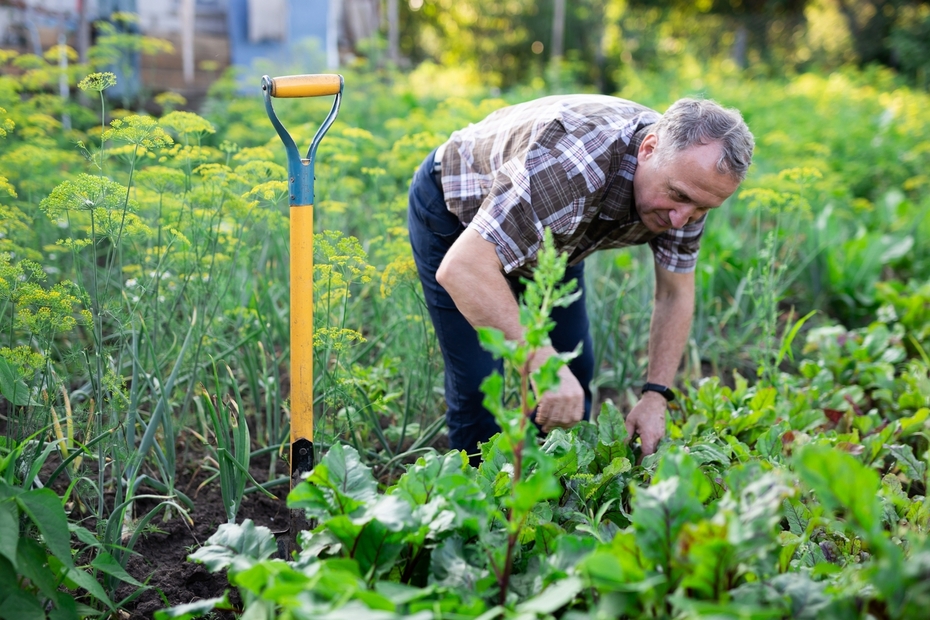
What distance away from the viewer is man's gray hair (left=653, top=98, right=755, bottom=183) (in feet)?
5.85

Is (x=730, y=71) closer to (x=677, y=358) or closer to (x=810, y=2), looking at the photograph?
(x=810, y=2)

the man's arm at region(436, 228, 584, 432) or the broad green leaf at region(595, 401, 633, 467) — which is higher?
the man's arm at region(436, 228, 584, 432)

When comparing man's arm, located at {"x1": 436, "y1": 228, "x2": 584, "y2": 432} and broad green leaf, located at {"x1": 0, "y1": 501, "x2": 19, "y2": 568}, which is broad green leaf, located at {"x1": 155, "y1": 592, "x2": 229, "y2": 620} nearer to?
broad green leaf, located at {"x1": 0, "y1": 501, "x2": 19, "y2": 568}

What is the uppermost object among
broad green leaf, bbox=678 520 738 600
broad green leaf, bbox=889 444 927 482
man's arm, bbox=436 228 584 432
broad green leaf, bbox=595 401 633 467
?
man's arm, bbox=436 228 584 432

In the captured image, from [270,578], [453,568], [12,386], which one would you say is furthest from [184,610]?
[12,386]

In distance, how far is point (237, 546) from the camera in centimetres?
138

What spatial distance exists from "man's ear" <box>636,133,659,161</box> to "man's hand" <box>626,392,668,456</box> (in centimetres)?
72

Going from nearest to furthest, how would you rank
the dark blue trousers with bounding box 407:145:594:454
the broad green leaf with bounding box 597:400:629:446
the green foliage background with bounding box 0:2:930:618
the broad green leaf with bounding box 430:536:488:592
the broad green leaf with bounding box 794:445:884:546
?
the broad green leaf with bounding box 794:445:884:546, the green foliage background with bounding box 0:2:930:618, the broad green leaf with bounding box 430:536:488:592, the broad green leaf with bounding box 597:400:629:446, the dark blue trousers with bounding box 407:145:594:454

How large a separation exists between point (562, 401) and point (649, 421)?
0.51 meters

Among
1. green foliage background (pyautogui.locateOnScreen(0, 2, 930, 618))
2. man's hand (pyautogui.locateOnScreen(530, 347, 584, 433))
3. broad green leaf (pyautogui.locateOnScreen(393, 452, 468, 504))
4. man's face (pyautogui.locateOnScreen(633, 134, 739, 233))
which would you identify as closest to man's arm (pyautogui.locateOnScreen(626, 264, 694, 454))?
green foliage background (pyautogui.locateOnScreen(0, 2, 930, 618))

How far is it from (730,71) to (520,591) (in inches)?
704

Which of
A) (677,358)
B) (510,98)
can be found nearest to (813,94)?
(510,98)

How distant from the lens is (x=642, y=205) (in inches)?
77.0

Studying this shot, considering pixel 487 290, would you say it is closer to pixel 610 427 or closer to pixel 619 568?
pixel 610 427
